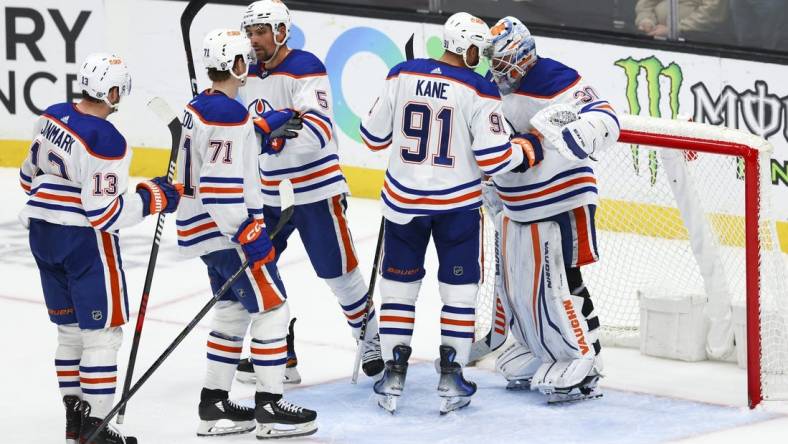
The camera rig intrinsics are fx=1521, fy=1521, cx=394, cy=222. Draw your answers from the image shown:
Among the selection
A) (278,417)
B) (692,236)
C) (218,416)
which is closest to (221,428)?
(218,416)

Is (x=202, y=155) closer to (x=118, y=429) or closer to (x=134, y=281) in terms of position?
(x=118, y=429)

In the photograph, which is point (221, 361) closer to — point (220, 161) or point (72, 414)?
point (72, 414)

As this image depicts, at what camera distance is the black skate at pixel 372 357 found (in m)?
5.43

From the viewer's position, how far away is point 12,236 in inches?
312

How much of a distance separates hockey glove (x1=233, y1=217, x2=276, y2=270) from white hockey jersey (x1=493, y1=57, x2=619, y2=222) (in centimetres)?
96

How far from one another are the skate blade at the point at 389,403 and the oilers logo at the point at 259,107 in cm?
107

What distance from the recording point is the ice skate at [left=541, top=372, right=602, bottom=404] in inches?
202

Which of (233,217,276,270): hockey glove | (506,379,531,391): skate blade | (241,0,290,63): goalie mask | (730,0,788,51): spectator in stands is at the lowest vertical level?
(506,379,531,391): skate blade

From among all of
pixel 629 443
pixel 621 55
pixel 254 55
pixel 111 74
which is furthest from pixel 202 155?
pixel 621 55

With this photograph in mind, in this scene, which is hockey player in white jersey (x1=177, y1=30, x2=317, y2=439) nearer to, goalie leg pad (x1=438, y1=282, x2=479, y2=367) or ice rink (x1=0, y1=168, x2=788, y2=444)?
ice rink (x1=0, y1=168, x2=788, y2=444)

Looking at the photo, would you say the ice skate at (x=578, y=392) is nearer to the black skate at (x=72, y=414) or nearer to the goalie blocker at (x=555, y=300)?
the goalie blocker at (x=555, y=300)

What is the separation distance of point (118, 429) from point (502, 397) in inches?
53.2

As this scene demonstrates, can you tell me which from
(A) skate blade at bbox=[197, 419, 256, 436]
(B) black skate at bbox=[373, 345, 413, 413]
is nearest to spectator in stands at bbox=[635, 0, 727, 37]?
(B) black skate at bbox=[373, 345, 413, 413]

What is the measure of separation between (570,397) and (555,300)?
34 cm
